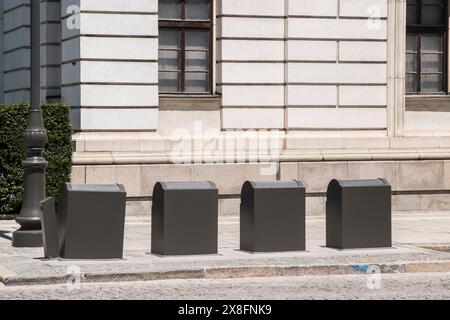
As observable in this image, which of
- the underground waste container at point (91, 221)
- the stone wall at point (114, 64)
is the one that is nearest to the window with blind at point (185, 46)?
the stone wall at point (114, 64)

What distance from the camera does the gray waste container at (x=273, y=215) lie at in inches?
600

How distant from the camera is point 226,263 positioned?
14.0 metres

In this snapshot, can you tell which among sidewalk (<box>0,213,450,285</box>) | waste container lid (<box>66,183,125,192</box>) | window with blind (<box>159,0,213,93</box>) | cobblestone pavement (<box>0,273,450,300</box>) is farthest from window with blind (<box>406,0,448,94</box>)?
waste container lid (<box>66,183,125,192</box>)

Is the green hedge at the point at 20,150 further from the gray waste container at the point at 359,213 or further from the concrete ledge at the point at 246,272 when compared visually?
the concrete ledge at the point at 246,272

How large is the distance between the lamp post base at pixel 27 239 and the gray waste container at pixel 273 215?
123 inches

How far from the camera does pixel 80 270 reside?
1323 cm

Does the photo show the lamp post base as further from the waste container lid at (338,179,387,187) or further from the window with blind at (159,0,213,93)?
the window with blind at (159,0,213,93)

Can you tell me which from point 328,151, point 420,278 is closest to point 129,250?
point 420,278

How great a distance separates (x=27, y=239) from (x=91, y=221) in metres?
2.42

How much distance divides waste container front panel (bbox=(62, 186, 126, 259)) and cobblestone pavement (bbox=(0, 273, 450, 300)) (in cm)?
151

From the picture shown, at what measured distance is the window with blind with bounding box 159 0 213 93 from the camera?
75.9ft

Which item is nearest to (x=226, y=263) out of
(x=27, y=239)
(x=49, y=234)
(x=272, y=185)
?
(x=272, y=185)
